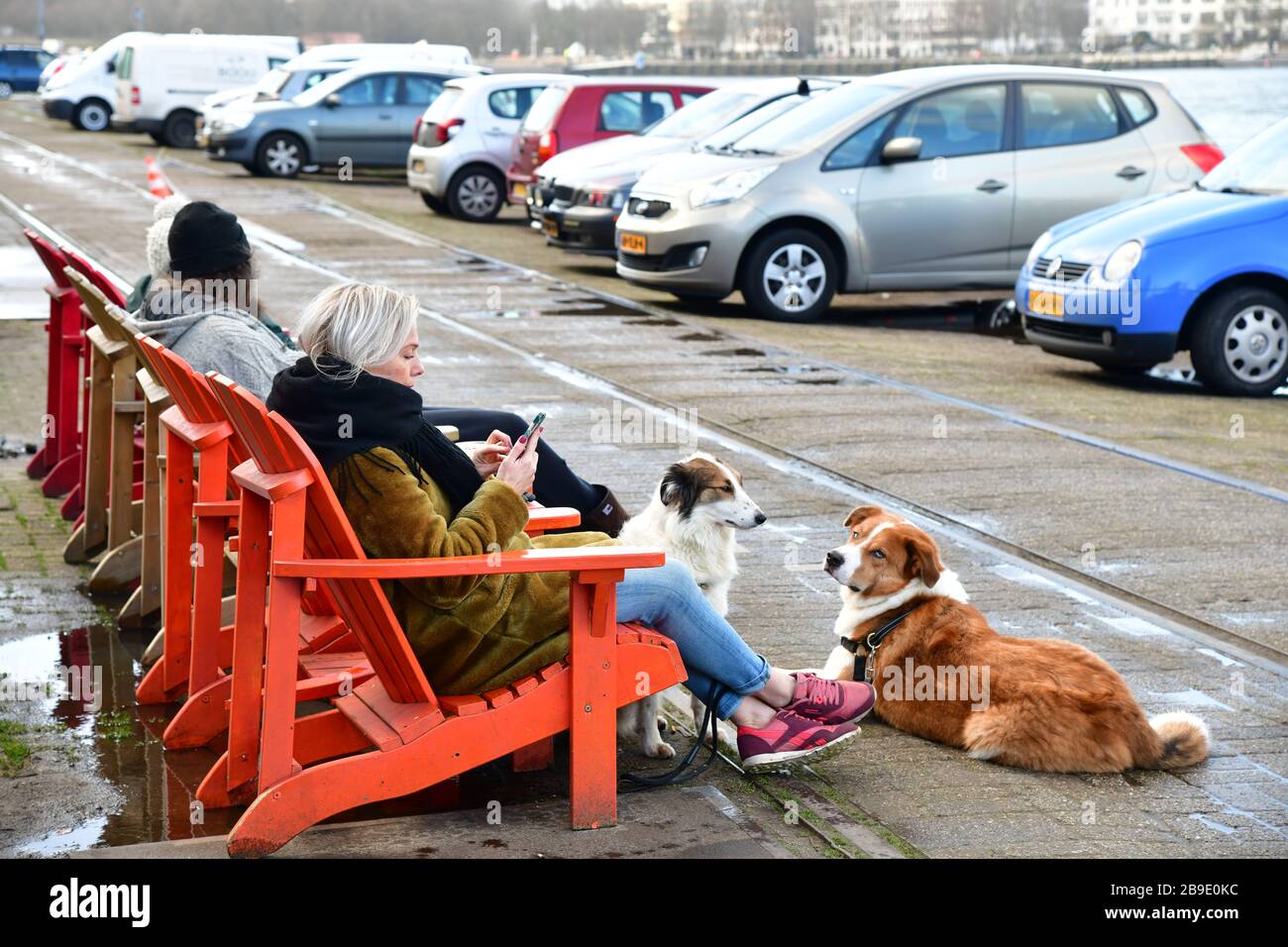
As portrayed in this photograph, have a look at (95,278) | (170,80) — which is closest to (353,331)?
(95,278)

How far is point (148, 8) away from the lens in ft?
A: 403

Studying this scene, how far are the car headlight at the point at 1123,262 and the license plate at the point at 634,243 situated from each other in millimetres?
4387

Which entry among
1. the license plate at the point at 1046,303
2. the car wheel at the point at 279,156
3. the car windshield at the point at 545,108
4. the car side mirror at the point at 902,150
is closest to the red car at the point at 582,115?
the car windshield at the point at 545,108

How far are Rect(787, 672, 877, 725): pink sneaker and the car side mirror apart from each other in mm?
9969

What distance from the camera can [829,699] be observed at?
4.82 meters

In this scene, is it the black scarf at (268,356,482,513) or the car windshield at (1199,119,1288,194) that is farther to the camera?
the car windshield at (1199,119,1288,194)

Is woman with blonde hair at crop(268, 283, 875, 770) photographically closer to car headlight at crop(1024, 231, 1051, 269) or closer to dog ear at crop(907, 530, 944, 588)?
dog ear at crop(907, 530, 944, 588)

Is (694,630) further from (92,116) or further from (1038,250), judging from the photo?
(92,116)

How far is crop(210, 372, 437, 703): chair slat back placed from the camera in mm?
3951

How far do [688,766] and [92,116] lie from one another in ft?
125

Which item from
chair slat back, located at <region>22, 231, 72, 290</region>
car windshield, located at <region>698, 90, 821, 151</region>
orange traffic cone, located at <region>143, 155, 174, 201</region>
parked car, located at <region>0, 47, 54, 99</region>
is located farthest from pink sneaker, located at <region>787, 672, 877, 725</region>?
parked car, located at <region>0, 47, 54, 99</region>

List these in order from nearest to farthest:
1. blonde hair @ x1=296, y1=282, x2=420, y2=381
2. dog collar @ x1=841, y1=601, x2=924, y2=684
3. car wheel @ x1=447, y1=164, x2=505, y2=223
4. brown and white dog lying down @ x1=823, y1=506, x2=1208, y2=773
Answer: blonde hair @ x1=296, y1=282, x2=420, y2=381, brown and white dog lying down @ x1=823, y1=506, x2=1208, y2=773, dog collar @ x1=841, y1=601, x2=924, y2=684, car wheel @ x1=447, y1=164, x2=505, y2=223
